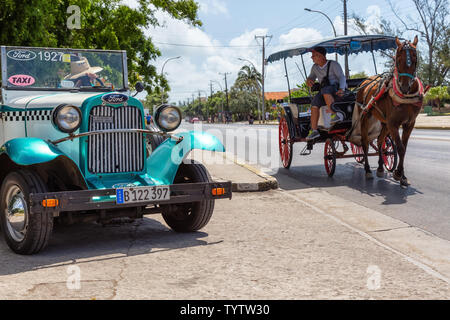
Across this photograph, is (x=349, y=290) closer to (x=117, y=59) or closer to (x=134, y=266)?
(x=134, y=266)

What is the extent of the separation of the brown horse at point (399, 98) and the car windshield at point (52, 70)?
176 inches

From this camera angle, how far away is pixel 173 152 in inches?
232

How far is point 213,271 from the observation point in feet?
14.5

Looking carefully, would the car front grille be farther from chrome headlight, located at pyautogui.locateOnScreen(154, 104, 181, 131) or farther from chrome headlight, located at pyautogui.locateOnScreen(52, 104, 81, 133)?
chrome headlight, located at pyautogui.locateOnScreen(154, 104, 181, 131)

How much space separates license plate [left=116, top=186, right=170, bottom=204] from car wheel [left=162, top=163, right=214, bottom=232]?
13.1 inches

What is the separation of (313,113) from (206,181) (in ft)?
17.6

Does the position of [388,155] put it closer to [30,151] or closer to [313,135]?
[313,135]

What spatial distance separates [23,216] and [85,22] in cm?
1558

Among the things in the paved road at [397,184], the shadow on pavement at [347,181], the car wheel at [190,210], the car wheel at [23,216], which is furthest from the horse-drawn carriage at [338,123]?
the car wheel at [23,216]

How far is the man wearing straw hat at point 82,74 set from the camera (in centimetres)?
722

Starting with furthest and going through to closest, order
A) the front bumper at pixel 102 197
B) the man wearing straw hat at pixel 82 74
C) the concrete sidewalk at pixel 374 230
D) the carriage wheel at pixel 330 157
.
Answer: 1. the carriage wheel at pixel 330 157
2. the man wearing straw hat at pixel 82 74
3. the front bumper at pixel 102 197
4. the concrete sidewalk at pixel 374 230

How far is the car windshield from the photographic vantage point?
7.04 m

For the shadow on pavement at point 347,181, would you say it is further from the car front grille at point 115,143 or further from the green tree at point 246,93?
the green tree at point 246,93

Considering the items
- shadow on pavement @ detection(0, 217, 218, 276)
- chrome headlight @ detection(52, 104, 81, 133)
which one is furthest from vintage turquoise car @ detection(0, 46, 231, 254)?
shadow on pavement @ detection(0, 217, 218, 276)
